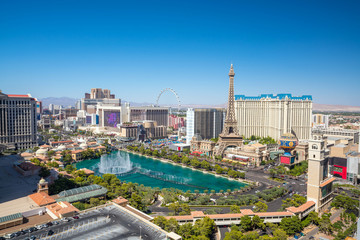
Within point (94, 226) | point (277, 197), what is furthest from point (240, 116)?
point (94, 226)

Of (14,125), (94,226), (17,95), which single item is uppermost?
(17,95)

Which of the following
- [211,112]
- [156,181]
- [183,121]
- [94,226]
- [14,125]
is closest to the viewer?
[94,226]

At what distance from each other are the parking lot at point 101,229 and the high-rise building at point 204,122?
5611 centimetres

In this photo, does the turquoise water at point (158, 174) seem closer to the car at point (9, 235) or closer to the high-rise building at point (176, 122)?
the car at point (9, 235)

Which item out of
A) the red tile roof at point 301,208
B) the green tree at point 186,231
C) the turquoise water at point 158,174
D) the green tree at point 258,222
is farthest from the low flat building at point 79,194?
the red tile roof at point 301,208

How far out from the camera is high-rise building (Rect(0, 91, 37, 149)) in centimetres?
6394

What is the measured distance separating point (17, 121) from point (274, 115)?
7117cm

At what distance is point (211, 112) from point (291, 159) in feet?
108

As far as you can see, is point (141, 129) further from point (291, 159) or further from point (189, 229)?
Answer: point (189, 229)

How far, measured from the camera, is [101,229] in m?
18.5

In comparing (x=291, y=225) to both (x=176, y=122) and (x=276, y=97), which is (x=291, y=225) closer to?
(x=276, y=97)

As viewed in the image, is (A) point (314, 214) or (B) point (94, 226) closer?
(B) point (94, 226)

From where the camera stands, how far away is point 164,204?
3231 cm

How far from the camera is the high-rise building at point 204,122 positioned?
251 ft
